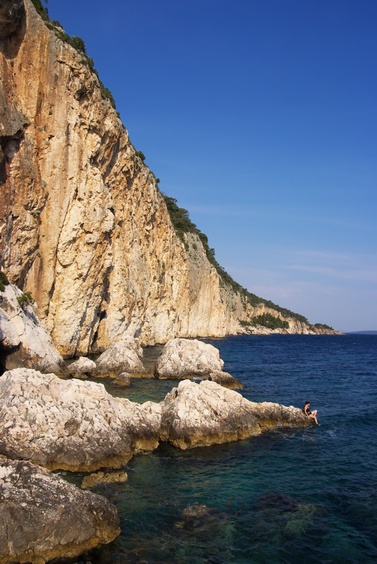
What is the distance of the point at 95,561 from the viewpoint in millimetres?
8273

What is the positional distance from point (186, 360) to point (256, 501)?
21.0 meters

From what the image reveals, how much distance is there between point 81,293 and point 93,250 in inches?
139

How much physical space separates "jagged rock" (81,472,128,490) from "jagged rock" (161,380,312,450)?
3367mm

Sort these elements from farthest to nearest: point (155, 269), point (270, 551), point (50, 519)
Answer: point (155, 269) → point (270, 551) → point (50, 519)

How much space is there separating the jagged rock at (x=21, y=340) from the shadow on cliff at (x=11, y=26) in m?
16.1

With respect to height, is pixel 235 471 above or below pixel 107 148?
below

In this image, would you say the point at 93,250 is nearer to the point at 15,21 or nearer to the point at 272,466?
the point at 15,21

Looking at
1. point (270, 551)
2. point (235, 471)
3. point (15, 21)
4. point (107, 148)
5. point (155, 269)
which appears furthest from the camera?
point (155, 269)

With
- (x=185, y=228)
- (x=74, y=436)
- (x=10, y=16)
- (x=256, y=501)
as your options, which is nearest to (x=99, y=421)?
(x=74, y=436)

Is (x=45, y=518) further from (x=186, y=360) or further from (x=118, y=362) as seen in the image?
(x=186, y=360)

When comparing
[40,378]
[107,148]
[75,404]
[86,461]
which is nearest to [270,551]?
[86,461]

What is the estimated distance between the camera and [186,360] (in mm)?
32312

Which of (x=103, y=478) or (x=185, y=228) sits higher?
(x=185, y=228)

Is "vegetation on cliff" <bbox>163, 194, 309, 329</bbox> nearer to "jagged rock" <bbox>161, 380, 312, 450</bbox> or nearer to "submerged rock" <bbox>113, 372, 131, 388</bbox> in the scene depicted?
"submerged rock" <bbox>113, 372, 131, 388</bbox>
